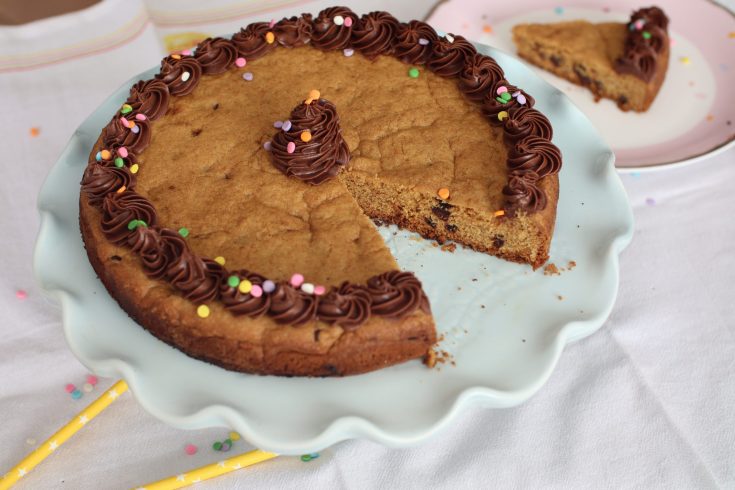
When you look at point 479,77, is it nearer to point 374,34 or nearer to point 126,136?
point 374,34

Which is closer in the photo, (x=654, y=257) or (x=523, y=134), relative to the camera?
(x=523, y=134)

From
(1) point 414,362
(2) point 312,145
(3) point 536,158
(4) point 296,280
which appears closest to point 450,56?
(3) point 536,158

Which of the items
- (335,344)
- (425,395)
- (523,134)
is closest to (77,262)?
(335,344)

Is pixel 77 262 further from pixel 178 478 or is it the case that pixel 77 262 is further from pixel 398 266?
pixel 398 266

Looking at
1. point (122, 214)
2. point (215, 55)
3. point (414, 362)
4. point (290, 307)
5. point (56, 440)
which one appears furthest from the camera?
point (215, 55)

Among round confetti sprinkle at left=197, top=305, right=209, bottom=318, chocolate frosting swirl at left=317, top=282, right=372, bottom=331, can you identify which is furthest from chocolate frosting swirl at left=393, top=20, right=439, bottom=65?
round confetti sprinkle at left=197, top=305, right=209, bottom=318

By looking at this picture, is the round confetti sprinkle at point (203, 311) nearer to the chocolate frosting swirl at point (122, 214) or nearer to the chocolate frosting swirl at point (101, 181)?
the chocolate frosting swirl at point (122, 214)
